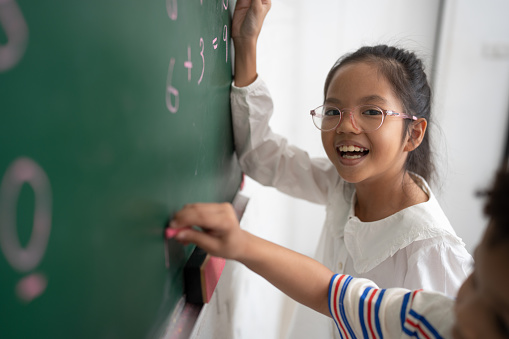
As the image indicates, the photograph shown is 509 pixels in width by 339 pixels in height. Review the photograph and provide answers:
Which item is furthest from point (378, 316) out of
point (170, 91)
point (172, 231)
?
point (170, 91)

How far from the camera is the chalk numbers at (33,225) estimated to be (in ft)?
Result: 0.77

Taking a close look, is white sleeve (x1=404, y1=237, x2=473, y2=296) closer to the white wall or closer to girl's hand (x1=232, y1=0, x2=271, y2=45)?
girl's hand (x1=232, y1=0, x2=271, y2=45)

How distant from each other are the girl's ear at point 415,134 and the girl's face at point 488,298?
0.52 meters

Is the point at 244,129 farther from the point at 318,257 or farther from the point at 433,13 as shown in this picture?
the point at 433,13

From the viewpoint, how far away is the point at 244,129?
0.86m

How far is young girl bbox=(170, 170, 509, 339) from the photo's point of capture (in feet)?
1.19

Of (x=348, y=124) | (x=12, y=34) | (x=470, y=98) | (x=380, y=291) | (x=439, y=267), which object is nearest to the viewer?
(x=12, y=34)

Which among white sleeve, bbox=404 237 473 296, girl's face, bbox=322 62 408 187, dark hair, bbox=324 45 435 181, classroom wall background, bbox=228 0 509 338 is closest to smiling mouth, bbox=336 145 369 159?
girl's face, bbox=322 62 408 187

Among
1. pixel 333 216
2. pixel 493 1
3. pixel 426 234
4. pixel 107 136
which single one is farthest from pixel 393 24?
pixel 107 136

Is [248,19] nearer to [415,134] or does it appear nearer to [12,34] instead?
[415,134]

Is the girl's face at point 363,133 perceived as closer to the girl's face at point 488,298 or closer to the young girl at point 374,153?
the young girl at point 374,153

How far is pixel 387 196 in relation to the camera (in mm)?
906

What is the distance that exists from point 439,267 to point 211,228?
48 cm

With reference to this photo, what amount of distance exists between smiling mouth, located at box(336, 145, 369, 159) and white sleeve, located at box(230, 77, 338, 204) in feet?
0.56
